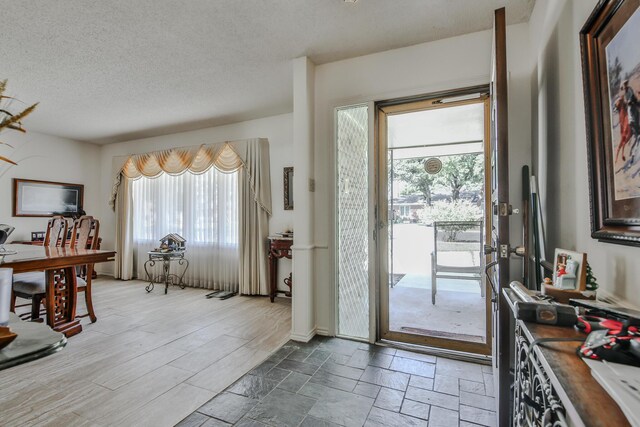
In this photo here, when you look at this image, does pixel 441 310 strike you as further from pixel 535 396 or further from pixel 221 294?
pixel 221 294

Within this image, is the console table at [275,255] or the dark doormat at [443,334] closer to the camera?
the dark doormat at [443,334]

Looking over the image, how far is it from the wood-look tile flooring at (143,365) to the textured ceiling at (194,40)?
255 cm

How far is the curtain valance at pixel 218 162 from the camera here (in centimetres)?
418

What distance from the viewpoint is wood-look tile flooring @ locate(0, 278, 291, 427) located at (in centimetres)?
168

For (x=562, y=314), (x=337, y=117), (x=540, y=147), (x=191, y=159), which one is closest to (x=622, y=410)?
(x=562, y=314)

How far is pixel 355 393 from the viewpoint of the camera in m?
1.85

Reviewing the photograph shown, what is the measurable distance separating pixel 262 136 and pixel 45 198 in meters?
3.88

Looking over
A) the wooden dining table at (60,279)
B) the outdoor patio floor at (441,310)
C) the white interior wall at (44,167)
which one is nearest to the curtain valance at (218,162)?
the white interior wall at (44,167)

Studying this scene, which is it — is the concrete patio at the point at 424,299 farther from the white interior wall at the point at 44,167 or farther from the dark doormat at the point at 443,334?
the white interior wall at the point at 44,167

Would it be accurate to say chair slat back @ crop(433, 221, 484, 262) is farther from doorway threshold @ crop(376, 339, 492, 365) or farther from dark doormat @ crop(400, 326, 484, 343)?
doorway threshold @ crop(376, 339, 492, 365)

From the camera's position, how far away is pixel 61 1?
1916 millimetres

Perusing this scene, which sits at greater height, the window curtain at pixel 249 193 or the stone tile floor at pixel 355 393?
the window curtain at pixel 249 193

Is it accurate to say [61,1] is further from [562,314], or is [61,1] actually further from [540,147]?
[540,147]

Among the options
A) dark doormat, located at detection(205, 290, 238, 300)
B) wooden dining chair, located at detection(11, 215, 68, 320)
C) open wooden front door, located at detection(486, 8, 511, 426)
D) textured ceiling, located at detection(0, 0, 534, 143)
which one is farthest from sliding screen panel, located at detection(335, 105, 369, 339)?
wooden dining chair, located at detection(11, 215, 68, 320)
